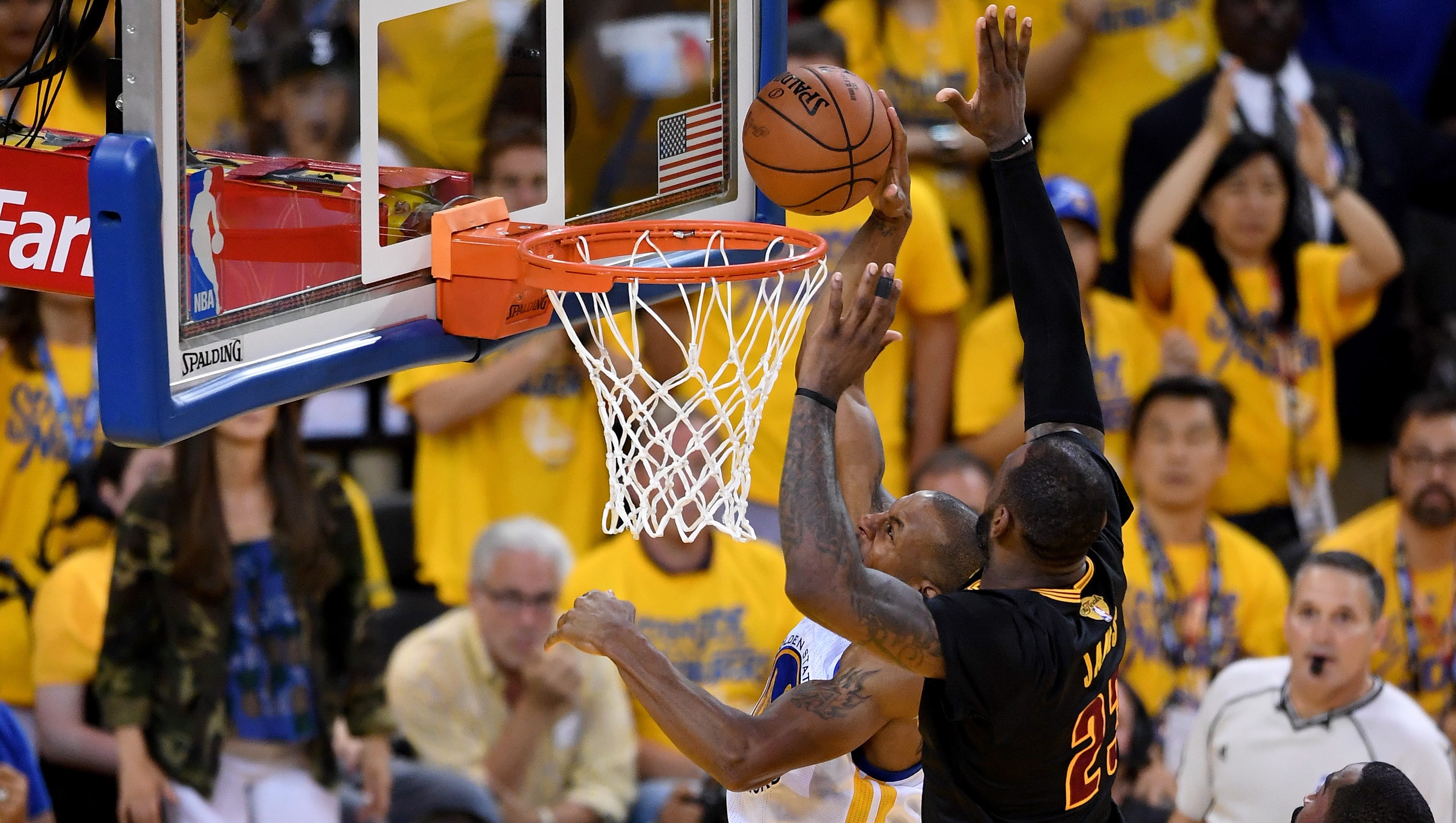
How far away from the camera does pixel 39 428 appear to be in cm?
571

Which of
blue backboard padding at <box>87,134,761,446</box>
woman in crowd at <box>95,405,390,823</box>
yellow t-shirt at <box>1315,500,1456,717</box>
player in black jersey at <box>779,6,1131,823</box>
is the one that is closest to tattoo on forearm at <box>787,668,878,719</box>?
player in black jersey at <box>779,6,1131,823</box>

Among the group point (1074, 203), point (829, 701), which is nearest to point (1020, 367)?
point (1074, 203)

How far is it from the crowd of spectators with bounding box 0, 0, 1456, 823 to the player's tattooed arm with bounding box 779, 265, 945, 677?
1.18 metres

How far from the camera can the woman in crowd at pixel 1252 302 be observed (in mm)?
6832

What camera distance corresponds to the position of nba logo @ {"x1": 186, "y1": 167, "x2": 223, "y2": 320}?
330 cm

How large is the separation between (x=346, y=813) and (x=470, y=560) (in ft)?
2.82

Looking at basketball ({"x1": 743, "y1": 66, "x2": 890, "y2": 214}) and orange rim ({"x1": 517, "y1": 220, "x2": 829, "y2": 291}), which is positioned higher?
basketball ({"x1": 743, "y1": 66, "x2": 890, "y2": 214})

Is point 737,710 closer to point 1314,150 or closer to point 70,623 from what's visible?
point 70,623

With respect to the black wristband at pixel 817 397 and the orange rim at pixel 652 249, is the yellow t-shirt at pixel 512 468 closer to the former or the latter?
the orange rim at pixel 652 249

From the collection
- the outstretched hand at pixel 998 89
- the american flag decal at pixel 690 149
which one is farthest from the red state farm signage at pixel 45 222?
the outstretched hand at pixel 998 89

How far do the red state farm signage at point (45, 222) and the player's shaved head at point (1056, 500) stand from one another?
1838 mm

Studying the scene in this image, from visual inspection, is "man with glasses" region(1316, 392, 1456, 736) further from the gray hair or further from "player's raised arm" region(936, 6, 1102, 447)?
"player's raised arm" region(936, 6, 1102, 447)

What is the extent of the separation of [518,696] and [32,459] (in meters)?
1.69

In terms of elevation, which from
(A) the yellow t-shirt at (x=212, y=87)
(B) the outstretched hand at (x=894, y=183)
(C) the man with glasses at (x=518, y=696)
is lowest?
(C) the man with glasses at (x=518, y=696)
